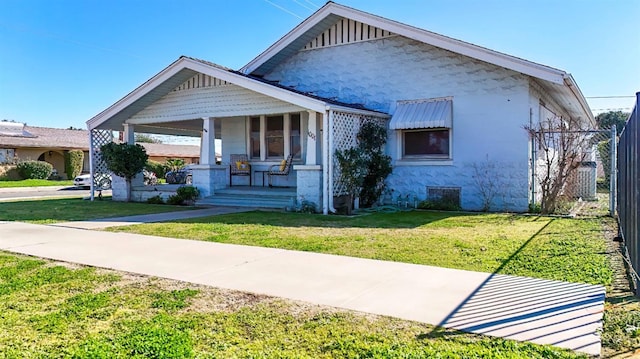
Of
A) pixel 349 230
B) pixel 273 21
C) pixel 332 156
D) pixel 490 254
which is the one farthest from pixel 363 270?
pixel 273 21

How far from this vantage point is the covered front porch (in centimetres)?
1308

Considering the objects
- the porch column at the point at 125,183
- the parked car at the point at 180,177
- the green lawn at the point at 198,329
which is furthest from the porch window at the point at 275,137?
the parked car at the point at 180,177

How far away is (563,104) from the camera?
16.8 metres

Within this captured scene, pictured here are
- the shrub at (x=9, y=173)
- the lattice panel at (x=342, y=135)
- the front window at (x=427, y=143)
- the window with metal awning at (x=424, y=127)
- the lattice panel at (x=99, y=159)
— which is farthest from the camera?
the shrub at (x=9, y=173)

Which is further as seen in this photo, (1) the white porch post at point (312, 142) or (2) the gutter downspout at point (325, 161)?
(1) the white porch post at point (312, 142)

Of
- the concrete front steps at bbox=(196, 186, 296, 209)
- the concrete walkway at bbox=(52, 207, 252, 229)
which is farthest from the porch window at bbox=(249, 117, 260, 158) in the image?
the concrete walkway at bbox=(52, 207, 252, 229)

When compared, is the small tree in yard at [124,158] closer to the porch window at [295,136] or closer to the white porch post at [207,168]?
the white porch post at [207,168]

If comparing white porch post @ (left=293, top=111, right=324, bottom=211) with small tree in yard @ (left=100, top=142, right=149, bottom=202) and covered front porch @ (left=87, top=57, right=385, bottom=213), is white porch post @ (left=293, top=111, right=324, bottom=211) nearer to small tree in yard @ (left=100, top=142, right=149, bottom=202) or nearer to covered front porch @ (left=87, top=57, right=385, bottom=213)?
covered front porch @ (left=87, top=57, right=385, bottom=213)

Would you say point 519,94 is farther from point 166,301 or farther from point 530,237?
point 166,301

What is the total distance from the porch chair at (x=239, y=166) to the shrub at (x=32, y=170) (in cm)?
2475

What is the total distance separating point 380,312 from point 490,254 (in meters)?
3.27

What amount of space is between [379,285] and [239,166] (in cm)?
1223

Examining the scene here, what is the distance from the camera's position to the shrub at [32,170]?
34719 millimetres

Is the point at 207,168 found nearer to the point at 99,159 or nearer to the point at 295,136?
the point at 295,136
